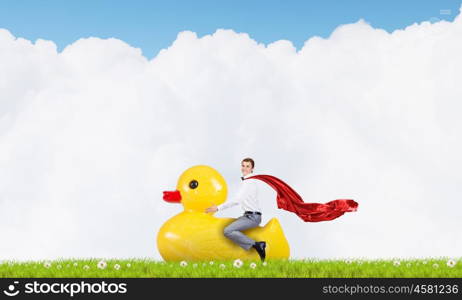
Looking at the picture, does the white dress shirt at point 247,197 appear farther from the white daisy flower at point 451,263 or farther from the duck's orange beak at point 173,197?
the white daisy flower at point 451,263

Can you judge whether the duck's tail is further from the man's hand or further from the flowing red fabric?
the man's hand

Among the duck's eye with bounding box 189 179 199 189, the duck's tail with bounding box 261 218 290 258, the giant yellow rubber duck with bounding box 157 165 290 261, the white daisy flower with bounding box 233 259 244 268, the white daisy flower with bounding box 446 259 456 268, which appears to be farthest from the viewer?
the duck's eye with bounding box 189 179 199 189

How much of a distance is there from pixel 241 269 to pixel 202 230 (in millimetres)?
1501

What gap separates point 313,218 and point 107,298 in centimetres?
413

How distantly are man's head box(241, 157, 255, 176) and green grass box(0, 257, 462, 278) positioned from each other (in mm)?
1371

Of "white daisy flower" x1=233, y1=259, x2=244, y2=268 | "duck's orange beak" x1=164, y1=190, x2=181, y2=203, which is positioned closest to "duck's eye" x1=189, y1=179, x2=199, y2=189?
"duck's orange beak" x1=164, y1=190, x2=181, y2=203

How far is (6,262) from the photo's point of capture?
11.0 m

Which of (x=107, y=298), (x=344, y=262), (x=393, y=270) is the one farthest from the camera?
(x=344, y=262)

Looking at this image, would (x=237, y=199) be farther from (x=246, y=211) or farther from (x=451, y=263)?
(x=451, y=263)

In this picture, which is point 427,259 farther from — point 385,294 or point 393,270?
point 385,294

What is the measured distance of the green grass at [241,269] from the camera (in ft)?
29.9

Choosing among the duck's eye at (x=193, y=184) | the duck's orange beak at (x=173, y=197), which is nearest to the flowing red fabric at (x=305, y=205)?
the duck's eye at (x=193, y=184)

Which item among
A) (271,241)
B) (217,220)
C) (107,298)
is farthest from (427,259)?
(107,298)

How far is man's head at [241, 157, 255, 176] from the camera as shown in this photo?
10719 millimetres
